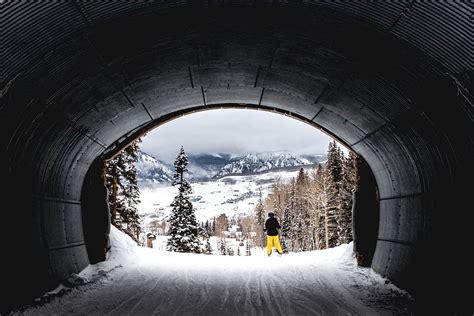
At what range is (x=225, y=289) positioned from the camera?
9125 millimetres

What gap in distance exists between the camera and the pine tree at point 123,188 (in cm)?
2330

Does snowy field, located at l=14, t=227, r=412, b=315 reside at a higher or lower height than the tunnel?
lower

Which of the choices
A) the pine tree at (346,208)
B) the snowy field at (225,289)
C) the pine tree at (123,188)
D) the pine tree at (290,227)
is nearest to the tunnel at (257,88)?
the snowy field at (225,289)

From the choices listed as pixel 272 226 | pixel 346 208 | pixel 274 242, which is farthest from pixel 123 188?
pixel 346 208

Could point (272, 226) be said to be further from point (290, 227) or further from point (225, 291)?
point (290, 227)

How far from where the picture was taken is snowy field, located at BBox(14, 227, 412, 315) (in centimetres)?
727

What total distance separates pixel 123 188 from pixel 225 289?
18.7 metres

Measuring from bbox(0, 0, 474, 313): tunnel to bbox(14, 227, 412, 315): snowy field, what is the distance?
53cm

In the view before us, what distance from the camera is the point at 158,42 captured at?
6.84 meters

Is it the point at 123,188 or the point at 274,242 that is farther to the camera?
the point at 123,188

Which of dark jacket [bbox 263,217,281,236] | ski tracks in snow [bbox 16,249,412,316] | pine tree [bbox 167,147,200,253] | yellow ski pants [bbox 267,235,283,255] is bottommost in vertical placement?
ski tracks in snow [bbox 16,249,412,316]

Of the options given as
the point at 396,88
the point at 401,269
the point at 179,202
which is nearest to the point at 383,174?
the point at 401,269

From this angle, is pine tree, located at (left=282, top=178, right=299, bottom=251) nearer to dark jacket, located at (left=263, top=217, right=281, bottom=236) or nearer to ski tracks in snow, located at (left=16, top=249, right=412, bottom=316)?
dark jacket, located at (left=263, top=217, right=281, bottom=236)

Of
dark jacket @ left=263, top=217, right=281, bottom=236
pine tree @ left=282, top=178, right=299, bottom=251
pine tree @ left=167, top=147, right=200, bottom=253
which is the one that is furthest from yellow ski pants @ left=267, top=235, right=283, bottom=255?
pine tree @ left=282, top=178, right=299, bottom=251
